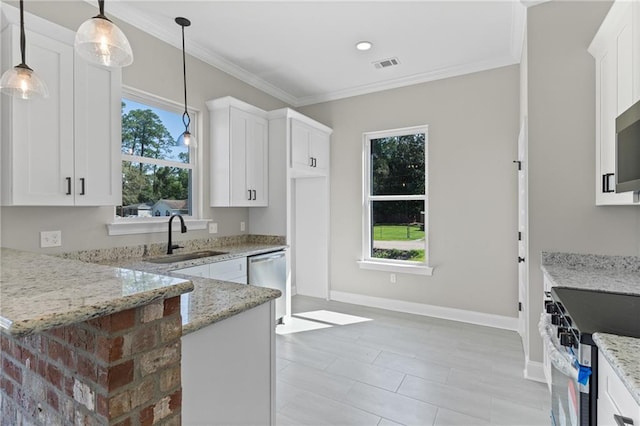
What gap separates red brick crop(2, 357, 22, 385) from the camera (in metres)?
1.09

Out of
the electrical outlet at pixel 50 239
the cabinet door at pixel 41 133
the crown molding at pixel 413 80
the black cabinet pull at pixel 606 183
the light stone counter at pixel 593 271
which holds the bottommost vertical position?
the light stone counter at pixel 593 271

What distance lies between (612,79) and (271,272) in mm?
3265

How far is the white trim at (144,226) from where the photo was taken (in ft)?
9.19

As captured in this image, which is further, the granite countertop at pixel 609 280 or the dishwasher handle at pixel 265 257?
the dishwasher handle at pixel 265 257

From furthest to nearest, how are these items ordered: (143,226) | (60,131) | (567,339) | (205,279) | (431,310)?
1. (431,310)
2. (143,226)
3. (60,131)
4. (205,279)
5. (567,339)

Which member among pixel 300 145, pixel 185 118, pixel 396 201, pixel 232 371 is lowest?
pixel 232 371

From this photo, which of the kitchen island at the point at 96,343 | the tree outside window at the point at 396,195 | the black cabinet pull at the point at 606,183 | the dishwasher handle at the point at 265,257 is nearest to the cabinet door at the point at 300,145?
the tree outside window at the point at 396,195

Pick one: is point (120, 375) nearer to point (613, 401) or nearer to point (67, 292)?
point (67, 292)

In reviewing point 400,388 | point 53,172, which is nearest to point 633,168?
point 400,388

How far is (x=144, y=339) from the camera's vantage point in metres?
0.86

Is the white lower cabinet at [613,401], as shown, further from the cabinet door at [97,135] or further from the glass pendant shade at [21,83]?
the cabinet door at [97,135]

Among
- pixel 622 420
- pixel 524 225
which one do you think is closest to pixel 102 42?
pixel 622 420

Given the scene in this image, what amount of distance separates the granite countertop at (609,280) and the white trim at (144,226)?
10.5 ft

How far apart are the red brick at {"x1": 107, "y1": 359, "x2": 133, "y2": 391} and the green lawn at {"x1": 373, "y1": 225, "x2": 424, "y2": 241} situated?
389cm
